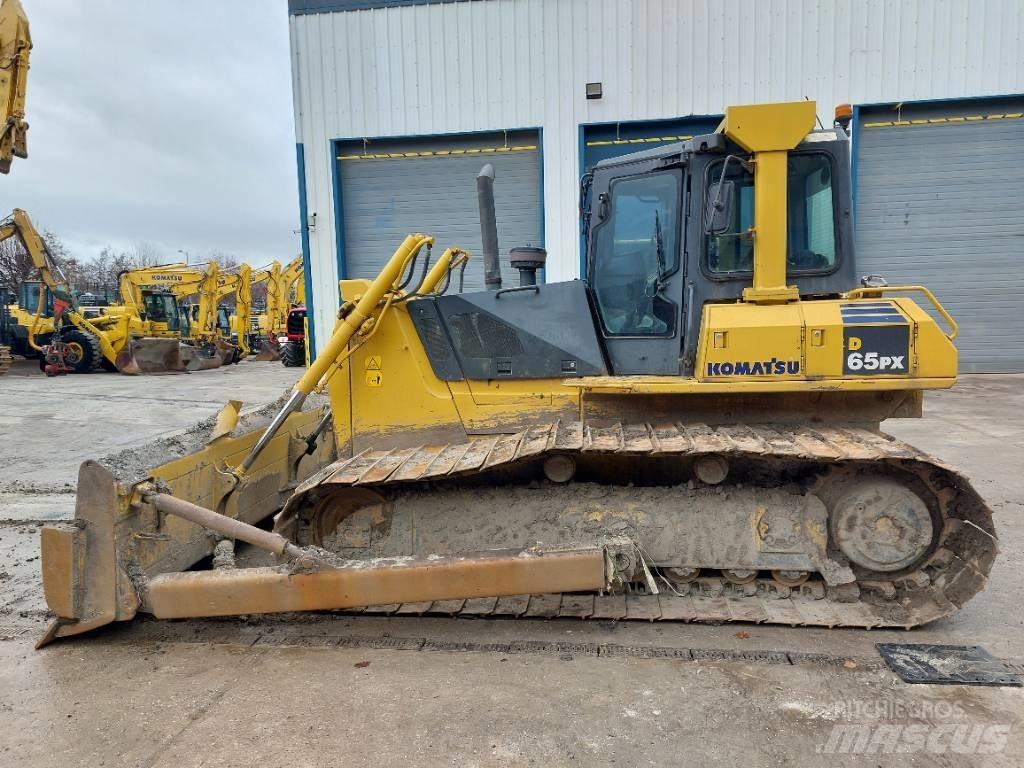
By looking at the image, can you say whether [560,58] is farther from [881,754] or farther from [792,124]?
[881,754]

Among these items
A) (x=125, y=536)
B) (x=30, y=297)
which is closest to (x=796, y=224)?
(x=125, y=536)

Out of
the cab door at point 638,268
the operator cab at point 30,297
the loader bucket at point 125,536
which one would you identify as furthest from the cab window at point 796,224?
the operator cab at point 30,297

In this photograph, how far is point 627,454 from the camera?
3.36 m

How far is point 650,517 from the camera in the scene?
12.2ft

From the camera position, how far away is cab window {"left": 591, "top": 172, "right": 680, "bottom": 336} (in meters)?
3.91

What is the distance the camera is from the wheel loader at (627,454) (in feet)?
10.8

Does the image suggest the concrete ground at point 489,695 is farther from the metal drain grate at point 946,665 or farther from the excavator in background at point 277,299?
the excavator in background at point 277,299

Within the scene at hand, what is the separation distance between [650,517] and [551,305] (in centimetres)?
138

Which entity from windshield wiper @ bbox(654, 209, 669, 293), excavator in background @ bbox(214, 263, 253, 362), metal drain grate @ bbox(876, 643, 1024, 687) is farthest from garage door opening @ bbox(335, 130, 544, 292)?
excavator in background @ bbox(214, 263, 253, 362)

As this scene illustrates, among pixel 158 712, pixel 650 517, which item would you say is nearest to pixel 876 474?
pixel 650 517

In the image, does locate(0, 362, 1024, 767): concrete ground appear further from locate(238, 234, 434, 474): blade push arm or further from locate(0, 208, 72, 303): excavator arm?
locate(0, 208, 72, 303): excavator arm

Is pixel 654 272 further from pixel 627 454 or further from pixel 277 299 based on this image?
pixel 277 299

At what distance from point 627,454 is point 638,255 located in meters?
1.32

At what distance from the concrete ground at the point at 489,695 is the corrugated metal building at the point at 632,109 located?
418 inches
